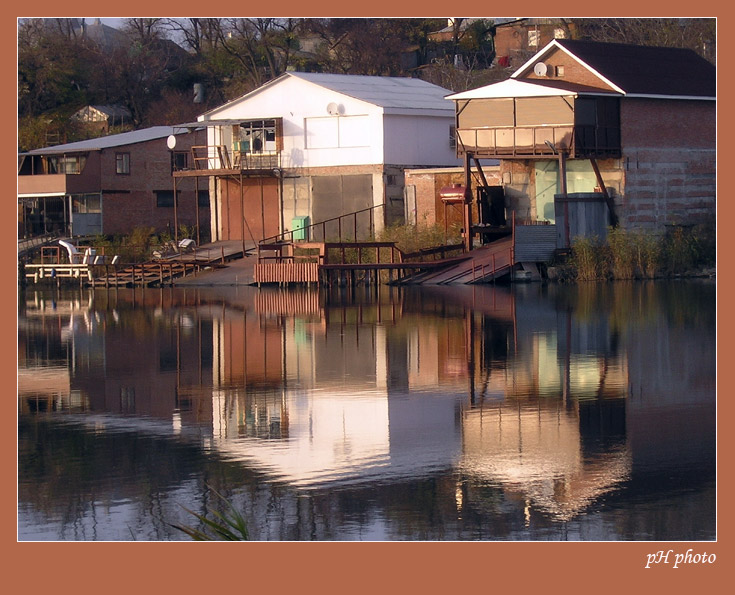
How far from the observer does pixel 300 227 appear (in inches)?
2178

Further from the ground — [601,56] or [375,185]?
[601,56]

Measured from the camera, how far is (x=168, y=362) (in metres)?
24.7

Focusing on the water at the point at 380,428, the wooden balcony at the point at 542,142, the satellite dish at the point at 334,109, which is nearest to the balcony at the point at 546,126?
the wooden balcony at the point at 542,142

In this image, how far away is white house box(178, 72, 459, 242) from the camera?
5403 centimetres

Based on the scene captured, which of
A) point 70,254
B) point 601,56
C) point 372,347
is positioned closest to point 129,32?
point 70,254

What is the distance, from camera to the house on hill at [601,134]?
46.4 meters

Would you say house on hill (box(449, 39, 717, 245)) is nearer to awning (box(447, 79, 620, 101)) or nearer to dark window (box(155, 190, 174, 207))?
awning (box(447, 79, 620, 101))

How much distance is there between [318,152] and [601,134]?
45.4 feet

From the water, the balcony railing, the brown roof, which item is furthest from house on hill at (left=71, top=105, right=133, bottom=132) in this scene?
the water

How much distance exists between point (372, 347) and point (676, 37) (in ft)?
147

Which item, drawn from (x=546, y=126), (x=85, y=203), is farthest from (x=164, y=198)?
(x=546, y=126)

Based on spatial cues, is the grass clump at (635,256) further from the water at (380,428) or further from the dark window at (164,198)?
the dark window at (164,198)

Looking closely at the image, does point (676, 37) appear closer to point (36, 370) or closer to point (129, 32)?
point (129, 32)

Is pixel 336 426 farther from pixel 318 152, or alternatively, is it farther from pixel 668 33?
pixel 668 33
